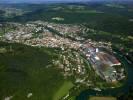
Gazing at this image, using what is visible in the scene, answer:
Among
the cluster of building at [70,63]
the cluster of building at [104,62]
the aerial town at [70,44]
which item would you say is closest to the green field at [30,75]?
the cluster of building at [70,63]

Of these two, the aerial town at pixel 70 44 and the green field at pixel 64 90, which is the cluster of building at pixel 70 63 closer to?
the aerial town at pixel 70 44

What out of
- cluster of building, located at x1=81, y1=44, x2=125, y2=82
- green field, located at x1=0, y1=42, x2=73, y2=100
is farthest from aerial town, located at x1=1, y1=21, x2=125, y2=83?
green field, located at x1=0, y1=42, x2=73, y2=100

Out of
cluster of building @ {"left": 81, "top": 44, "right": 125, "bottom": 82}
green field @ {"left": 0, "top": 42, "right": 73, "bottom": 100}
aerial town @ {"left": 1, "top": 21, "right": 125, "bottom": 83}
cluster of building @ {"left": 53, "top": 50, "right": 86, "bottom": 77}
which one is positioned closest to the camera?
green field @ {"left": 0, "top": 42, "right": 73, "bottom": 100}

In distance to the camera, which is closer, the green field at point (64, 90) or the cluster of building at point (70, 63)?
the green field at point (64, 90)

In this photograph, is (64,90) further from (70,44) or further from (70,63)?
(70,44)

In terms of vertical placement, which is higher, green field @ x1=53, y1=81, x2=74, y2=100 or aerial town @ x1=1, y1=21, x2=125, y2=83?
aerial town @ x1=1, y1=21, x2=125, y2=83

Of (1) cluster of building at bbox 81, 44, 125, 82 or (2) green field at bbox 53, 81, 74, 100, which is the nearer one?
(2) green field at bbox 53, 81, 74, 100

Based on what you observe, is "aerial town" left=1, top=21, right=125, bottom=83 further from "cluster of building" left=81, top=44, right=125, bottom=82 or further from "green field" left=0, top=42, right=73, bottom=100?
"green field" left=0, top=42, right=73, bottom=100

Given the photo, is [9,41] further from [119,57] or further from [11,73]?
[119,57]

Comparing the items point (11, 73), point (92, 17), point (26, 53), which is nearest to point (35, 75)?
point (11, 73)
